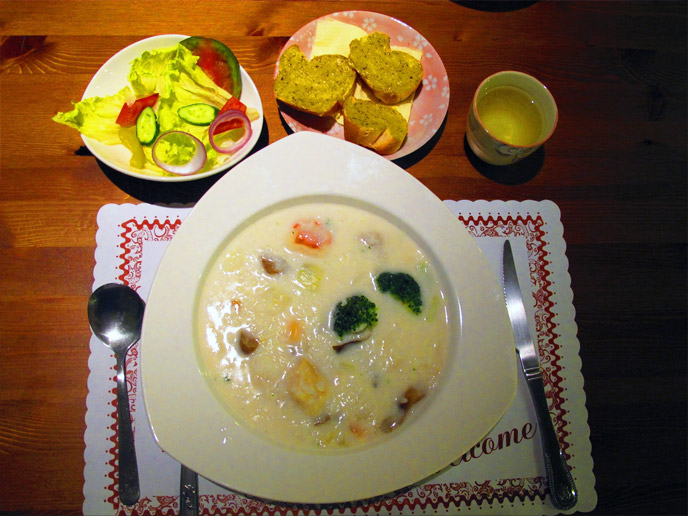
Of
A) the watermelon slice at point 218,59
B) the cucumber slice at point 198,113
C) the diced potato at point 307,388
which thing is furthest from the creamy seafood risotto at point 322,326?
the watermelon slice at point 218,59

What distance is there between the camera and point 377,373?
170 cm

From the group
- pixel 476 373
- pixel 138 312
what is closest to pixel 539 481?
pixel 476 373

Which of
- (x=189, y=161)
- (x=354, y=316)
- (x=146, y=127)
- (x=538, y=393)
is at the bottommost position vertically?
(x=538, y=393)

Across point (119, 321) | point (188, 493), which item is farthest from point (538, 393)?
point (119, 321)

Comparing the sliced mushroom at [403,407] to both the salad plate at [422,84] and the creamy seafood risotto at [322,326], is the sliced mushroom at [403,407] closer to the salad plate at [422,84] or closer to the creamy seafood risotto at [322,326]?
the creamy seafood risotto at [322,326]

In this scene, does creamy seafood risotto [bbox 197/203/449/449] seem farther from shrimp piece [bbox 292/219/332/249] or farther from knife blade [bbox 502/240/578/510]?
knife blade [bbox 502/240/578/510]

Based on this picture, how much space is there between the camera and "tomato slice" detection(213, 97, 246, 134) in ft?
6.34

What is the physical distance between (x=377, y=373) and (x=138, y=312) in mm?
1018

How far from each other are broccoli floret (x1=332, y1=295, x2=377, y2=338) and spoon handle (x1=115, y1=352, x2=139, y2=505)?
2.93 feet

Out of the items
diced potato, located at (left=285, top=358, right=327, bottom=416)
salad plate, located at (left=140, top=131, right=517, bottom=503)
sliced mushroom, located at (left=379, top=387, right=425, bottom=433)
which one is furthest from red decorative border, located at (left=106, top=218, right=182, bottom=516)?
sliced mushroom, located at (left=379, top=387, right=425, bottom=433)

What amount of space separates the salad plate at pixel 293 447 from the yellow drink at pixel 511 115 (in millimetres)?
610

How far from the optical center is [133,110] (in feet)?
6.30

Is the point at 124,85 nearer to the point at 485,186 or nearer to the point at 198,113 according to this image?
the point at 198,113

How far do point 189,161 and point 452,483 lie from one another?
5.75 ft
